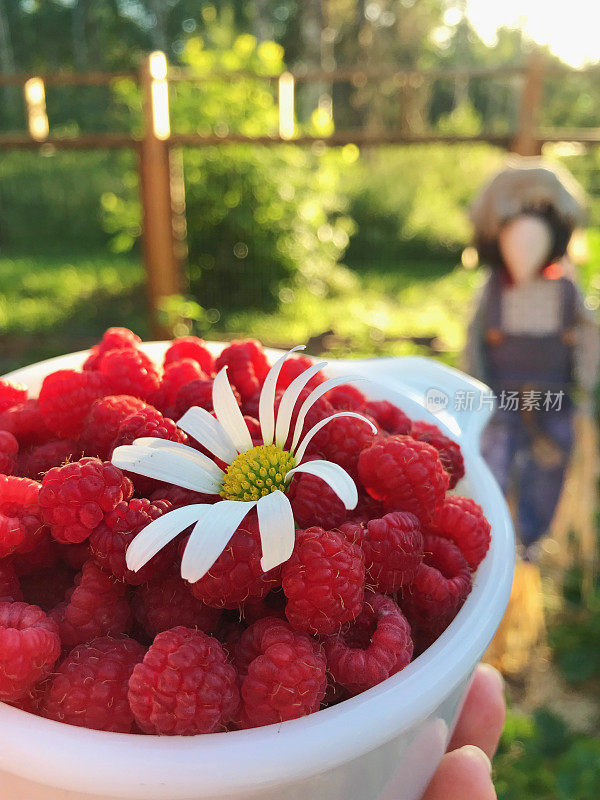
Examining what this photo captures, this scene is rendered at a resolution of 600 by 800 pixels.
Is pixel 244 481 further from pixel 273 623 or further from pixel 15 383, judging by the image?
pixel 15 383

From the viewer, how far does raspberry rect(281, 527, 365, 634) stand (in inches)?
17.6

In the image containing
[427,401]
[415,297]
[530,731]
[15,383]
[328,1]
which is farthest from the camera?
[328,1]

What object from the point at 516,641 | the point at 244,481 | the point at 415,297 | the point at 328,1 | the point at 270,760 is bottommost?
the point at 516,641

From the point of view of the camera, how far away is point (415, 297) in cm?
452

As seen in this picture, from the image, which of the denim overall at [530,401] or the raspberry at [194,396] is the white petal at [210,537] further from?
the denim overall at [530,401]

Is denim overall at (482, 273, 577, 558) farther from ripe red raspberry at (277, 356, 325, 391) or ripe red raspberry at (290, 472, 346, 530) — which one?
ripe red raspberry at (290, 472, 346, 530)

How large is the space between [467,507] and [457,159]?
5094 millimetres

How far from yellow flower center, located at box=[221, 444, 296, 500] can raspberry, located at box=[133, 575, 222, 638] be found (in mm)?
74

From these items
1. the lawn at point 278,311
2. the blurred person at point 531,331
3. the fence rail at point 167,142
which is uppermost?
the fence rail at point 167,142

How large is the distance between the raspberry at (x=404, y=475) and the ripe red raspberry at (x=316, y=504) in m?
0.05

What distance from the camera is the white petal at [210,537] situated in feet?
1.36

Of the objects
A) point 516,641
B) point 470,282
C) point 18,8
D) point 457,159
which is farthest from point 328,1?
point 516,641

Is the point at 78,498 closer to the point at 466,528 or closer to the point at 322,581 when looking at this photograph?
the point at 322,581

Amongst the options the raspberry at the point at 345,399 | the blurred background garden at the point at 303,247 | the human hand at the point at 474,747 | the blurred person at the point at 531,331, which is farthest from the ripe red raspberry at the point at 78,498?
the blurred person at the point at 531,331
